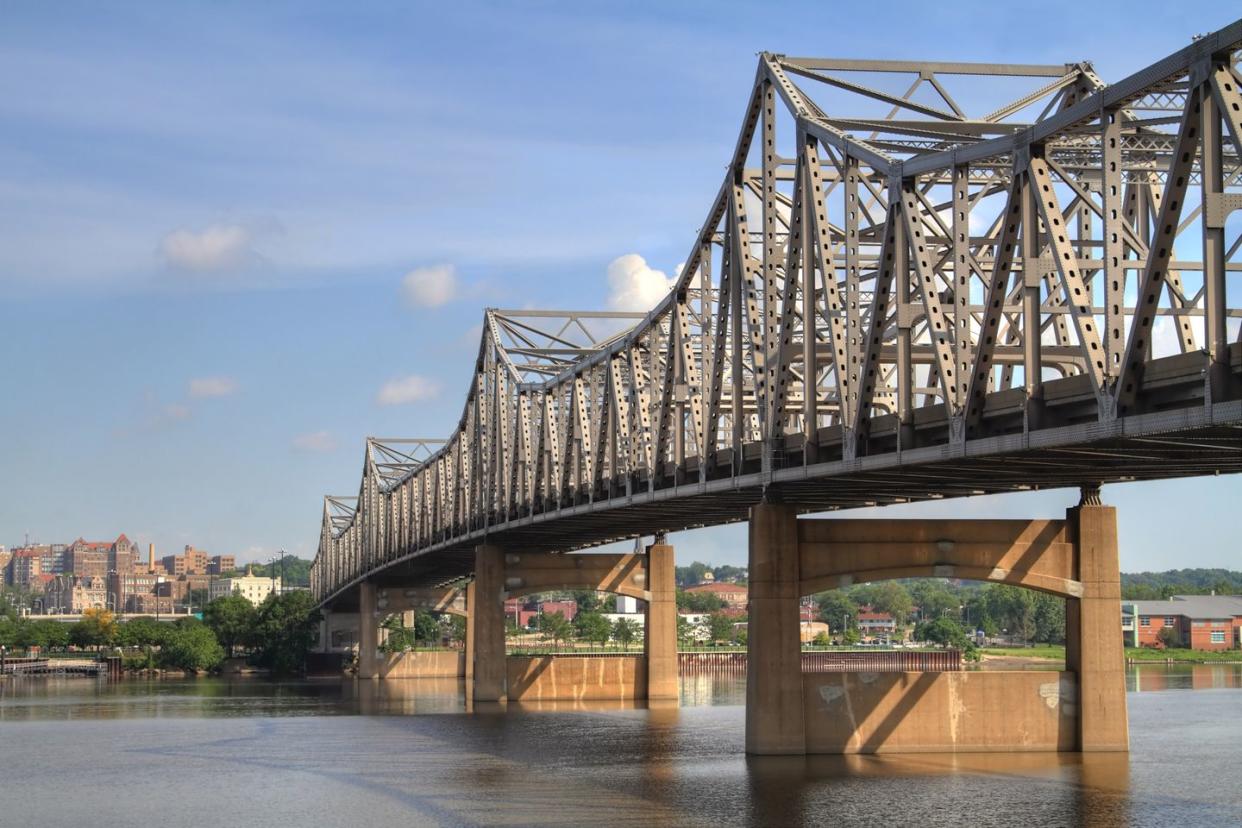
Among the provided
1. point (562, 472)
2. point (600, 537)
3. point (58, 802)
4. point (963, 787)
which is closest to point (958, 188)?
point (963, 787)

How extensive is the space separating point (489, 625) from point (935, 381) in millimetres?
49127

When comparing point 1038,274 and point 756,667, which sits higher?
point 1038,274

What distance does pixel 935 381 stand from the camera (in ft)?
171

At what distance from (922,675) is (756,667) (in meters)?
5.81

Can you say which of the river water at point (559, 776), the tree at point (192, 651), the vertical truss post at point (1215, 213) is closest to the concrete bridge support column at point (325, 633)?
the tree at point (192, 651)

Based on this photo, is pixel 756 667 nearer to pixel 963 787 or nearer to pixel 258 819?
pixel 963 787

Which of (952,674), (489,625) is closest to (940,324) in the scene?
(952,674)

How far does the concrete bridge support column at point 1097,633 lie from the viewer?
5622 centimetres

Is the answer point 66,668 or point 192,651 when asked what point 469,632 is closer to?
point 192,651

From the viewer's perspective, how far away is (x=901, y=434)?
1657 inches

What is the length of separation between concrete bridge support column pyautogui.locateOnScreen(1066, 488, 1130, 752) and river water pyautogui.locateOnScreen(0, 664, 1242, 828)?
51.8 inches

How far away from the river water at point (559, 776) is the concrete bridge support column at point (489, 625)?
285 inches

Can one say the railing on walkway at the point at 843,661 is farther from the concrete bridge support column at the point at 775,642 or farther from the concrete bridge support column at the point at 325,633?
the concrete bridge support column at the point at 775,642

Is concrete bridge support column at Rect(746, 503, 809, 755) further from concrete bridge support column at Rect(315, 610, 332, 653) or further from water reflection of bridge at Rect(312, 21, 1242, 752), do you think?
concrete bridge support column at Rect(315, 610, 332, 653)
